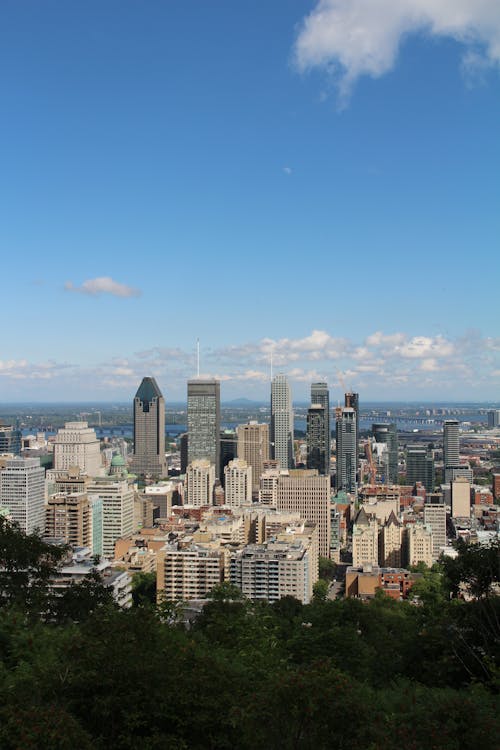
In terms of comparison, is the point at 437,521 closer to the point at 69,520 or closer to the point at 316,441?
the point at 69,520

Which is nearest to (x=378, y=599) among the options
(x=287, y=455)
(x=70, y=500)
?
(x=70, y=500)

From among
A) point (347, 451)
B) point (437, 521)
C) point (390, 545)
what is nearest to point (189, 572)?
point (390, 545)

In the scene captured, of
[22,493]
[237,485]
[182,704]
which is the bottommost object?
[237,485]

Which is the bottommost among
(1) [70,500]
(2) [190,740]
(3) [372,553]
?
(3) [372,553]

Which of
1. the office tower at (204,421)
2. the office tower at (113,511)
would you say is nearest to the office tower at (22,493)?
the office tower at (113,511)

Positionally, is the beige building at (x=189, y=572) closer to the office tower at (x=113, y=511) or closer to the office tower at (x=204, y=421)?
the office tower at (x=113, y=511)

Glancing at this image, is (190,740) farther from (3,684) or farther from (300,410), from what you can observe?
(300,410)
